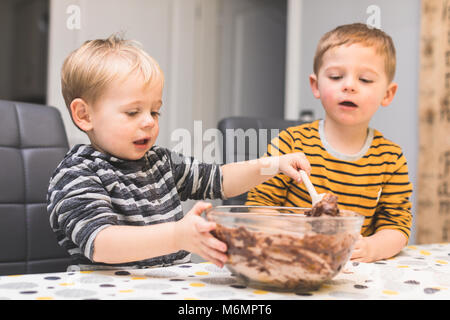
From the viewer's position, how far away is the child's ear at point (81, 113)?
859 mm

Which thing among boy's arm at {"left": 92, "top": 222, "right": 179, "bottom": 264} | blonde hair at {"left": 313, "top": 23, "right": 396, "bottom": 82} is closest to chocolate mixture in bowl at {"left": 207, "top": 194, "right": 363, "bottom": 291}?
boy's arm at {"left": 92, "top": 222, "right": 179, "bottom": 264}

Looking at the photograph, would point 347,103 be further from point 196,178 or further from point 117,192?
point 117,192

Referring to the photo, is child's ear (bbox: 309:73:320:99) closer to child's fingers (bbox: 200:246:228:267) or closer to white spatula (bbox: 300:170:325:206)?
white spatula (bbox: 300:170:325:206)

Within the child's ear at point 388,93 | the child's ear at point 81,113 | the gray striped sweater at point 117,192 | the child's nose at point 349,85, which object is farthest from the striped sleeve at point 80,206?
the child's ear at point 388,93

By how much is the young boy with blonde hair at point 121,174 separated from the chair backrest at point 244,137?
1.17 ft

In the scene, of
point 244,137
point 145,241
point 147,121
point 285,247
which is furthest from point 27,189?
point 285,247

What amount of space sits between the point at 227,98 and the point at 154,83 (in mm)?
2527

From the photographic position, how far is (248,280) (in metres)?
0.58

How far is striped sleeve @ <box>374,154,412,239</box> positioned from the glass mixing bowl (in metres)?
0.55

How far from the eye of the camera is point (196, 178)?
1034 millimetres

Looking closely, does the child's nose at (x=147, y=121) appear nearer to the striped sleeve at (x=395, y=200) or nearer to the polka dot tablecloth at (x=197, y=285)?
the polka dot tablecloth at (x=197, y=285)

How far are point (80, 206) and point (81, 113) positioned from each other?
9.4 inches

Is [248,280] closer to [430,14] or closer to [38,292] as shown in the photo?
[38,292]

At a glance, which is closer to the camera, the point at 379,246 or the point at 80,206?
the point at 80,206
